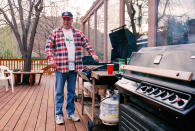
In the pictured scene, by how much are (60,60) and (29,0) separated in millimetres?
5394

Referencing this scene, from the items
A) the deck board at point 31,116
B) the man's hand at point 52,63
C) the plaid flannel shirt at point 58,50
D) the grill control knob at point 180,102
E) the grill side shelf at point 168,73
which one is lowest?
the deck board at point 31,116

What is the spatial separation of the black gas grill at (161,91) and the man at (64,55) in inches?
49.3

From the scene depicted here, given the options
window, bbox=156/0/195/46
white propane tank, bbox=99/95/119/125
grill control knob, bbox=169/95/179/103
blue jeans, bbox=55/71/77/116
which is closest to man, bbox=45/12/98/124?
blue jeans, bbox=55/71/77/116

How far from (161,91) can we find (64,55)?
1823 millimetres

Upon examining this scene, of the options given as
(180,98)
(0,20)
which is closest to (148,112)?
(180,98)

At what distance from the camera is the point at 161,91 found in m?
1.16

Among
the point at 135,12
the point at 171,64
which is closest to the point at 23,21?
the point at 135,12

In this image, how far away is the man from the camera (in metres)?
2.70

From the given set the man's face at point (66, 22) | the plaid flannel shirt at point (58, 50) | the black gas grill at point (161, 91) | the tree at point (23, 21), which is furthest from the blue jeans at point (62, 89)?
the tree at point (23, 21)

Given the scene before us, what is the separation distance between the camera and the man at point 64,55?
270cm

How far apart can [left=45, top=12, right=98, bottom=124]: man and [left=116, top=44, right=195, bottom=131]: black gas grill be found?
1.25 meters

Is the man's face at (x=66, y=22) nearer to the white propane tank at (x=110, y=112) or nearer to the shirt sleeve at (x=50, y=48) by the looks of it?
the shirt sleeve at (x=50, y=48)

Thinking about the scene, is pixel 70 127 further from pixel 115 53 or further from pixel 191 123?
pixel 191 123

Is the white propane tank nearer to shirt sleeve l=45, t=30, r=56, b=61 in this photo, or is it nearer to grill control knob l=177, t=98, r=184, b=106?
shirt sleeve l=45, t=30, r=56, b=61
